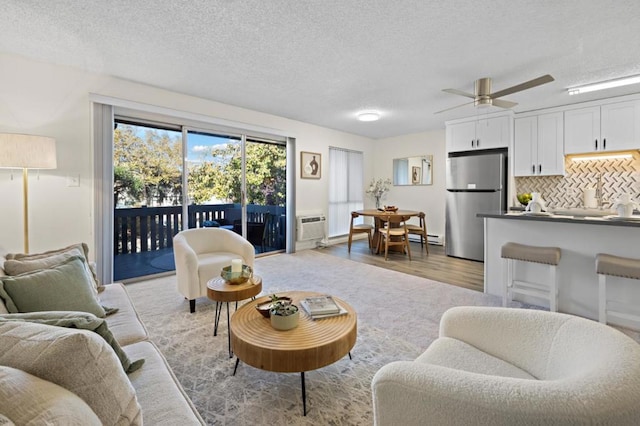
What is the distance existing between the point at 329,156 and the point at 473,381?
5.73m

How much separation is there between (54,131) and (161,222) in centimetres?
151

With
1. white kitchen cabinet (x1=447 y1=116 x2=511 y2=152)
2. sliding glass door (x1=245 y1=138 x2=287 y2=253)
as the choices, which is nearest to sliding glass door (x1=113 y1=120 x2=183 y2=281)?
sliding glass door (x1=245 y1=138 x2=287 y2=253)

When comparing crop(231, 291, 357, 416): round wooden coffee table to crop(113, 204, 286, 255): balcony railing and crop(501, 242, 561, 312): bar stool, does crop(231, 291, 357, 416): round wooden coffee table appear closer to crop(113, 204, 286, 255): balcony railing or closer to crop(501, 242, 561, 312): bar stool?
crop(501, 242, 561, 312): bar stool

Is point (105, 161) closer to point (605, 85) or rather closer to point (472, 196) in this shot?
point (472, 196)

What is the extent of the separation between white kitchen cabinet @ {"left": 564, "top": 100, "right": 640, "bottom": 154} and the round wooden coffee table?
4678mm

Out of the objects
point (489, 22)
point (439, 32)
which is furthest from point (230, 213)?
point (489, 22)

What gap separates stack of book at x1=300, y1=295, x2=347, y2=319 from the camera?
180 cm

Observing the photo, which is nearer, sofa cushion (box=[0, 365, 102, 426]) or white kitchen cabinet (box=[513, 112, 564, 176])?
sofa cushion (box=[0, 365, 102, 426])

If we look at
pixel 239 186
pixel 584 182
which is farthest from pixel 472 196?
pixel 239 186

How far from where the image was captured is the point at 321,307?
1862 mm

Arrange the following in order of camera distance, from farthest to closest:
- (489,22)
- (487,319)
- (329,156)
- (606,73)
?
(329,156) → (606,73) → (489,22) → (487,319)

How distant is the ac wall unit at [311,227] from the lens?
5.55m

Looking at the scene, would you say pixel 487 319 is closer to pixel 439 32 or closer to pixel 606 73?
pixel 439 32

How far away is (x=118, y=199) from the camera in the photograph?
3664mm
